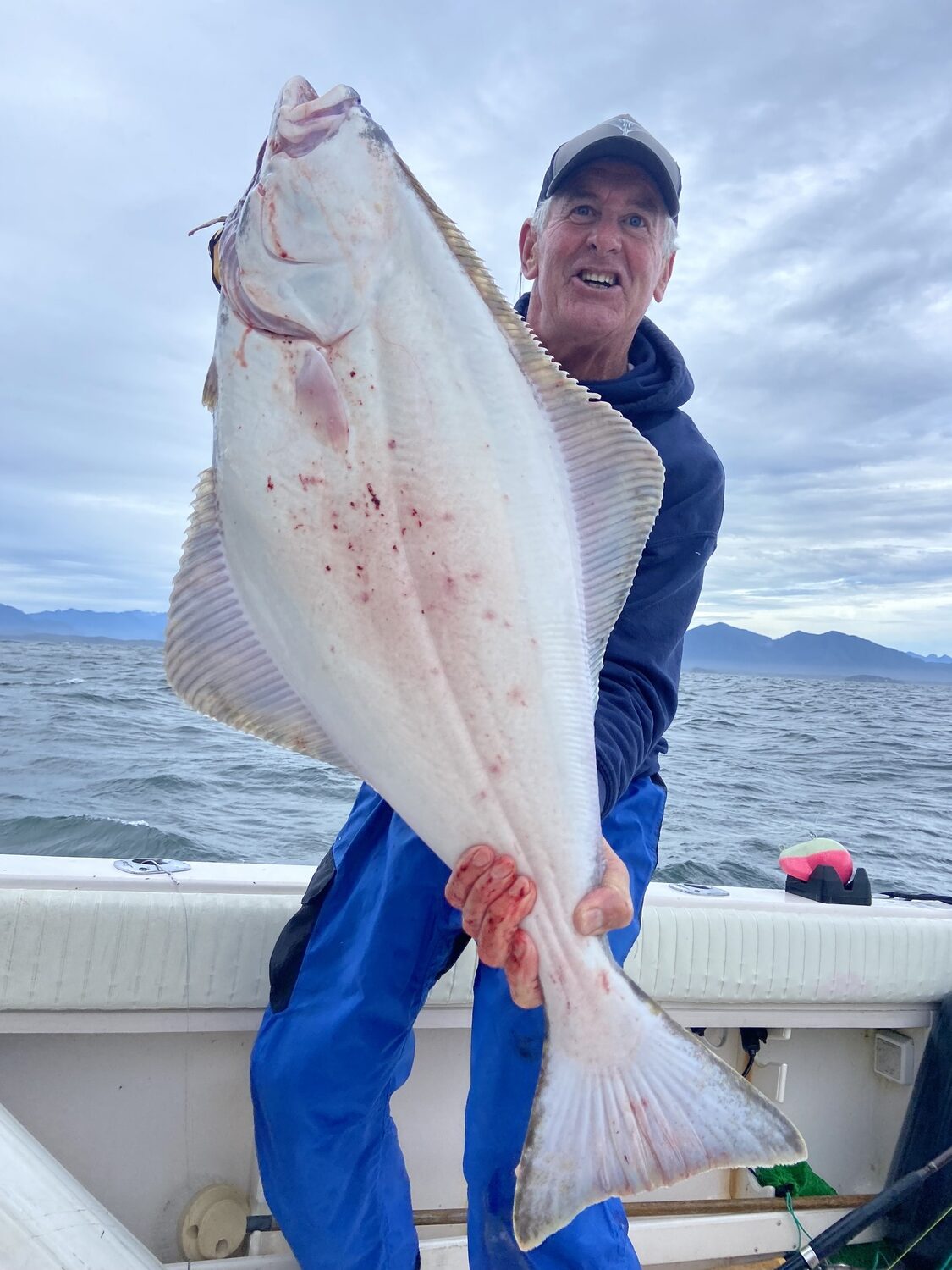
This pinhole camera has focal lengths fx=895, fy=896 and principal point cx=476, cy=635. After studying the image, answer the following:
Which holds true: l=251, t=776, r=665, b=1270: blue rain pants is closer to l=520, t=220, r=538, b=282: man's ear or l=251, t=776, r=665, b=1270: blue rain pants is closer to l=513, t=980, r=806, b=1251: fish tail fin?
l=513, t=980, r=806, b=1251: fish tail fin

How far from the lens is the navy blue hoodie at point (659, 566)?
6.98 ft

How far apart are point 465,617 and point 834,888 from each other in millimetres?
2785

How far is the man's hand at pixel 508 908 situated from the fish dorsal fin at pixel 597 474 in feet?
1.29

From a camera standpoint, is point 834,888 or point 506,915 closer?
point 506,915

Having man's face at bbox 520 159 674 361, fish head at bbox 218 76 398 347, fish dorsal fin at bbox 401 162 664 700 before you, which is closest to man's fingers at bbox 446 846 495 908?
fish dorsal fin at bbox 401 162 664 700

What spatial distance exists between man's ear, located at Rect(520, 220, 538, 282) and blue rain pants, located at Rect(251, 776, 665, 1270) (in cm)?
153

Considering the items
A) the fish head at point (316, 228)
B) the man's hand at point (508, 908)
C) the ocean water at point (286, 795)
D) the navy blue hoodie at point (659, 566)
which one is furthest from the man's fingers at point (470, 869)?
the ocean water at point (286, 795)

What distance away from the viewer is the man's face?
2396mm

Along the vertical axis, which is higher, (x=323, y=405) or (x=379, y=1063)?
(x=323, y=405)

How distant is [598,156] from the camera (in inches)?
93.2

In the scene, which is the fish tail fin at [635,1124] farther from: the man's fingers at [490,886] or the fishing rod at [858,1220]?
the fishing rod at [858,1220]

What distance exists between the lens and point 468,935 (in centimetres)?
189

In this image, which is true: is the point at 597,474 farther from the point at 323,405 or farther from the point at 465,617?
the point at 323,405

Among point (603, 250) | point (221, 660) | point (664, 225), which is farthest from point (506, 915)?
point (664, 225)
